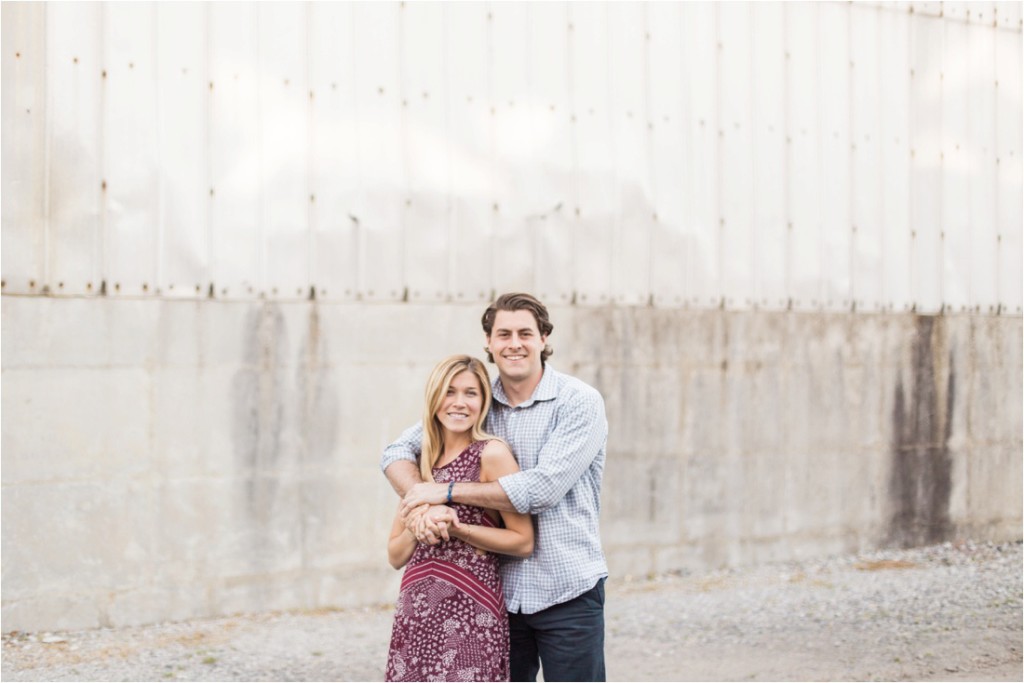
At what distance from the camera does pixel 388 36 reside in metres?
7.07

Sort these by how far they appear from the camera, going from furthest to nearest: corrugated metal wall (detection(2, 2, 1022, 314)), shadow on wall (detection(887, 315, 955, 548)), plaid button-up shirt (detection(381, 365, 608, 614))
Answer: shadow on wall (detection(887, 315, 955, 548)) → corrugated metal wall (detection(2, 2, 1022, 314)) → plaid button-up shirt (detection(381, 365, 608, 614))

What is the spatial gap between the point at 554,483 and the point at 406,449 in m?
0.57

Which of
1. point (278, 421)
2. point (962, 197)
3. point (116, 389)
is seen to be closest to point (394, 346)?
point (278, 421)

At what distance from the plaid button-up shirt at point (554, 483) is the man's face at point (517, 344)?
0.31ft

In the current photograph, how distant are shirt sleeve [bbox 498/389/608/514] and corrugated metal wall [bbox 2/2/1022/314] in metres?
3.58

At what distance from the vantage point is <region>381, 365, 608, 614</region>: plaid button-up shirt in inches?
136

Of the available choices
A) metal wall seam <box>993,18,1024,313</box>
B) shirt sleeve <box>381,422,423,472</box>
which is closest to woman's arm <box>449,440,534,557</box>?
shirt sleeve <box>381,422,423,472</box>

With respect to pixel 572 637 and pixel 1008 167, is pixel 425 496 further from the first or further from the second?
pixel 1008 167

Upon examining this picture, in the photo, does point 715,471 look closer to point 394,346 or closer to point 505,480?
→ point 394,346

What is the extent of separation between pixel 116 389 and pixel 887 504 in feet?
19.0

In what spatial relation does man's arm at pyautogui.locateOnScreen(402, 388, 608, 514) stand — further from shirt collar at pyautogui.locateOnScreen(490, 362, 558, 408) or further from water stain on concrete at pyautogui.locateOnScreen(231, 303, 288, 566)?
water stain on concrete at pyautogui.locateOnScreen(231, 303, 288, 566)

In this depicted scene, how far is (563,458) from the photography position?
3477 millimetres

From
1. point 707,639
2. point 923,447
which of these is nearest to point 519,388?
point 707,639

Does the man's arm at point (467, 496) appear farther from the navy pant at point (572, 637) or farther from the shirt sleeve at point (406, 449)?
the navy pant at point (572, 637)
